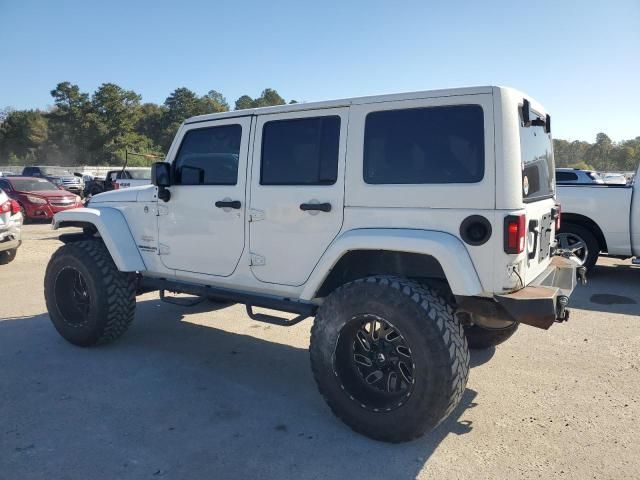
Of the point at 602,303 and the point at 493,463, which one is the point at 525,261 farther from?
the point at 602,303

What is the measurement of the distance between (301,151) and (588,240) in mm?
5897

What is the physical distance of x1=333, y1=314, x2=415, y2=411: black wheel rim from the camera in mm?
3186

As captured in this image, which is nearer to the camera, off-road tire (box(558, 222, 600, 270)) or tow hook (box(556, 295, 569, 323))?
tow hook (box(556, 295, 569, 323))

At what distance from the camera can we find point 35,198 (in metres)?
15.2

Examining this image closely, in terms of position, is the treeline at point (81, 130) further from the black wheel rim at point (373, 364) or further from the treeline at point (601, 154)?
the black wheel rim at point (373, 364)

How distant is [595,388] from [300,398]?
2313 millimetres

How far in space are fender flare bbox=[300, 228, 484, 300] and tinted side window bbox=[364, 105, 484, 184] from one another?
352 millimetres

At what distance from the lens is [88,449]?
120 inches

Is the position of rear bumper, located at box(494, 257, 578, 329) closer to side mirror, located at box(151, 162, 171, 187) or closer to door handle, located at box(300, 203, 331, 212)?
door handle, located at box(300, 203, 331, 212)

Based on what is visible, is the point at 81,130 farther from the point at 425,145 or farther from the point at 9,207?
the point at 425,145

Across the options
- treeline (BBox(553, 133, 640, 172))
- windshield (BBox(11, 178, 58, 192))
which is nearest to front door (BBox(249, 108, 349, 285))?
windshield (BBox(11, 178, 58, 192))

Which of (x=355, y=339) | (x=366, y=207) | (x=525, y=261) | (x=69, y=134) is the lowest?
(x=355, y=339)

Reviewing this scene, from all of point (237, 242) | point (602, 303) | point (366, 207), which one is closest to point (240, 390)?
point (237, 242)

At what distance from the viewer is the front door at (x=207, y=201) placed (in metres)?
3.98
